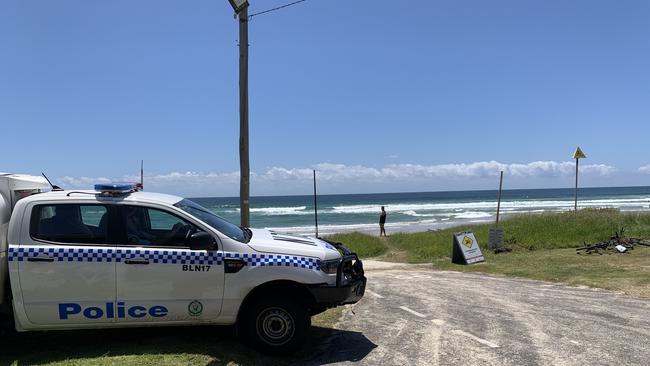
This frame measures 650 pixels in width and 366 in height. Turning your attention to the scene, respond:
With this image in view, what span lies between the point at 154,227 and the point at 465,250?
33.8ft

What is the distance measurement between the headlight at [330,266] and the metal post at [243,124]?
10.1ft

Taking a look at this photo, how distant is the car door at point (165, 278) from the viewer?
516 cm

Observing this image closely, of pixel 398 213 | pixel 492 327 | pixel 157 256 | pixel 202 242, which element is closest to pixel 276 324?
pixel 202 242

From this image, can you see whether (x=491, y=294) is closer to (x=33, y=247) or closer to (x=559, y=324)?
(x=559, y=324)

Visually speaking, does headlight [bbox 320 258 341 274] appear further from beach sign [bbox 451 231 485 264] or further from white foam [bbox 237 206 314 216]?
white foam [bbox 237 206 314 216]

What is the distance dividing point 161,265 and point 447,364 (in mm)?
3033

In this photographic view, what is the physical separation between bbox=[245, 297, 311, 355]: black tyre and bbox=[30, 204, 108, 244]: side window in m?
1.73

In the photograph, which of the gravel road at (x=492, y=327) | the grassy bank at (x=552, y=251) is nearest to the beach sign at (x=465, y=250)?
the grassy bank at (x=552, y=251)

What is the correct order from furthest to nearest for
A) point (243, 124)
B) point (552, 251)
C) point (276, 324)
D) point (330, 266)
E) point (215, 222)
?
point (552, 251) → point (243, 124) → point (215, 222) → point (330, 266) → point (276, 324)

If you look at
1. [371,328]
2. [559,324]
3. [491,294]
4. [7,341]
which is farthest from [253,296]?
[491,294]

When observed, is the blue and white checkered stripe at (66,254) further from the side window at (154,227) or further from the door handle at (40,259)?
the side window at (154,227)

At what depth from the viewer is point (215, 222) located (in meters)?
5.79

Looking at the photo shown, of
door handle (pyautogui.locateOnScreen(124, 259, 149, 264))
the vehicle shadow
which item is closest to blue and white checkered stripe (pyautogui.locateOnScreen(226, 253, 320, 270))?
door handle (pyautogui.locateOnScreen(124, 259, 149, 264))

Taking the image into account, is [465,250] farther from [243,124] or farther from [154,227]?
[154,227]
